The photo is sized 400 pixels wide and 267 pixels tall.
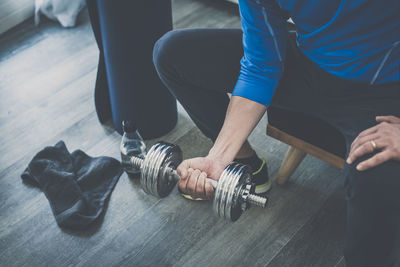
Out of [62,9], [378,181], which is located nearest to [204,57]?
[378,181]

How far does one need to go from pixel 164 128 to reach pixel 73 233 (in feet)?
1.66

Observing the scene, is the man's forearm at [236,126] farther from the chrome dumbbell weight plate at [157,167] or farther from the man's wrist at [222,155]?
the chrome dumbbell weight plate at [157,167]

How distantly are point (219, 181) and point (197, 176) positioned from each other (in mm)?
59

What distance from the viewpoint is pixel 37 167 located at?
61.4 inches

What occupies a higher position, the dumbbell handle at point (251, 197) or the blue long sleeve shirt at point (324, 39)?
the blue long sleeve shirt at point (324, 39)

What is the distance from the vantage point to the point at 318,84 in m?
1.12

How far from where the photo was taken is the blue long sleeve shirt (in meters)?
0.99

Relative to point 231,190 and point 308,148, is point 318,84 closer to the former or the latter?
point 308,148

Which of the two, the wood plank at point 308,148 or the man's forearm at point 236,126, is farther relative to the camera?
the wood plank at point 308,148

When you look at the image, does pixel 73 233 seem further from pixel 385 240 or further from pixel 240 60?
pixel 385 240

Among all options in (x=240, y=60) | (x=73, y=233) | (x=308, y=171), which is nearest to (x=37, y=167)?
(x=73, y=233)

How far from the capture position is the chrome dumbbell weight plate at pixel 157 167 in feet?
3.36

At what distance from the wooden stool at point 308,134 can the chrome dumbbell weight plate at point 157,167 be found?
0.35m

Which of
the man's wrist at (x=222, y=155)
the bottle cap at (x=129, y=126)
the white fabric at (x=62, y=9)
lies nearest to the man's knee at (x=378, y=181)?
the man's wrist at (x=222, y=155)
